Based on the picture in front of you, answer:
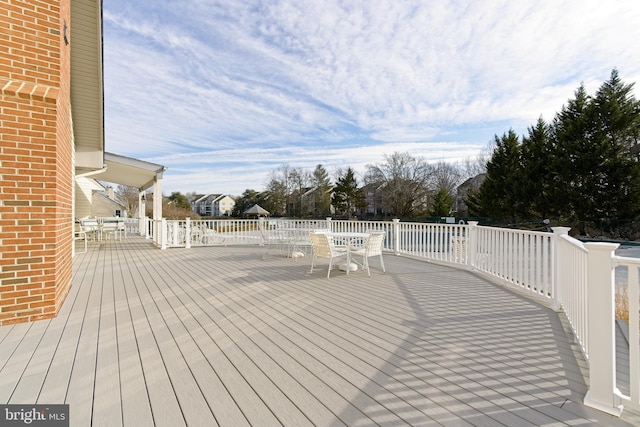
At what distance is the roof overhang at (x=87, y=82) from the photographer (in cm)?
537

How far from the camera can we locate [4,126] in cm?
314

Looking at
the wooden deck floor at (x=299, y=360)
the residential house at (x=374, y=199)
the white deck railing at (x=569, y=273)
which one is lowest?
the wooden deck floor at (x=299, y=360)

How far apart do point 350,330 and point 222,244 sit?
30.2ft

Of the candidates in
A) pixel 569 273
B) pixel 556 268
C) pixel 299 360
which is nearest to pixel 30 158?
pixel 299 360

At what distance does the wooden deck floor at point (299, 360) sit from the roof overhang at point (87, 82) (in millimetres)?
4270

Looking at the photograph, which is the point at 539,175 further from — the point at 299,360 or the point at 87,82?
the point at 87,82

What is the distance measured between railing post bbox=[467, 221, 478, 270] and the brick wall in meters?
6.25

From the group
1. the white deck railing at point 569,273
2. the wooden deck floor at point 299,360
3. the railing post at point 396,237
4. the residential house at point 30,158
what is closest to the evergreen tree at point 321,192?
the railing post at point 396,237

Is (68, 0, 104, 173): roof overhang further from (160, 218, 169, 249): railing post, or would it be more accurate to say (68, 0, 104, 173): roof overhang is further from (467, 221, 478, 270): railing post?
(467, 221, 478, 270): railing post

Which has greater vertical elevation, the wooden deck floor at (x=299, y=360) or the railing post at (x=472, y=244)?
the railing post at (x=472, y=244)

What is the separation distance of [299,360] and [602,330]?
193 centimetres

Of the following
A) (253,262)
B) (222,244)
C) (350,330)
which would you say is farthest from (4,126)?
(222,244)

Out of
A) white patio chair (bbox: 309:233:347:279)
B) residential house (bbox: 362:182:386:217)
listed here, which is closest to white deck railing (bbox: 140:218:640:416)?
white patio chair (bbox: 309:233:347:279)

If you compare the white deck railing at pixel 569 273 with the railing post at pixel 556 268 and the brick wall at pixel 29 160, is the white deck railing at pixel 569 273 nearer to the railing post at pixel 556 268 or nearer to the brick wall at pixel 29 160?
the railing post at pixel 556 268
